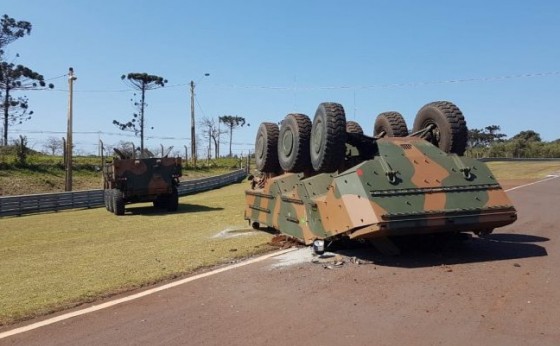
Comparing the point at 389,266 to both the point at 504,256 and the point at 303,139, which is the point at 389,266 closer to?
the point at 504,256

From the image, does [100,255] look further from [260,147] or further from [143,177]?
[143,177]

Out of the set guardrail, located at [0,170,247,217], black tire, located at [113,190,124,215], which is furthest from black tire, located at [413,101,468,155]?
guardrail, located at [0,170,247,217]

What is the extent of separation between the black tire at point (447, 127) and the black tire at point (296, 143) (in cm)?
203

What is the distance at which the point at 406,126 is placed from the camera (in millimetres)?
10383

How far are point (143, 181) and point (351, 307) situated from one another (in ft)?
51.5

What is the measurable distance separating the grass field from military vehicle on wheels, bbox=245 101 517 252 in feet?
4.07

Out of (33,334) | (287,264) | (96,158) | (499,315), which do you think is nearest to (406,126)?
(287,264)

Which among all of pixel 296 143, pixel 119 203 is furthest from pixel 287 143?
pixel 119 203

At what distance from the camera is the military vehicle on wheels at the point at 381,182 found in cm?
734

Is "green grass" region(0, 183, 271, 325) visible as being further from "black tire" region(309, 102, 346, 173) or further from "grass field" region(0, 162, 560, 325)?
"black tire" region(309, 102, 346, 173)

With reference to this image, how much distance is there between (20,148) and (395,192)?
30.8 m

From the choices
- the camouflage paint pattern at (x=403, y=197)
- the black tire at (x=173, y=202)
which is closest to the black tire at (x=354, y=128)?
the camouflage paint pattern at (x=403, y=197)

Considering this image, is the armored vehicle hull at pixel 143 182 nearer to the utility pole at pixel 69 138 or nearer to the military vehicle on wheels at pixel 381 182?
the utility pole at pixel 69 138

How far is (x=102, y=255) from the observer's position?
9656mm
